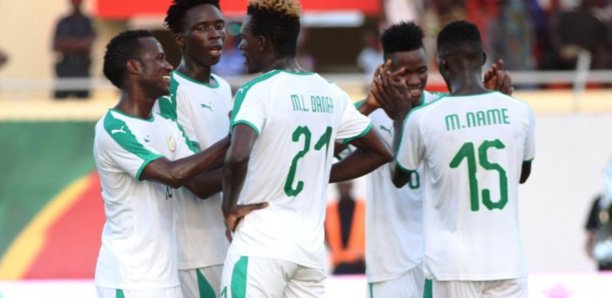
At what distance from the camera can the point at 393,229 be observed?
29.9ft

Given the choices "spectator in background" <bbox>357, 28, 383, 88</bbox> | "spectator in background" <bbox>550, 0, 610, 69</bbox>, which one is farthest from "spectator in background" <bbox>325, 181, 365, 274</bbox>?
"spectator in background" <bbox>550, 0, 610, 69</bbox>

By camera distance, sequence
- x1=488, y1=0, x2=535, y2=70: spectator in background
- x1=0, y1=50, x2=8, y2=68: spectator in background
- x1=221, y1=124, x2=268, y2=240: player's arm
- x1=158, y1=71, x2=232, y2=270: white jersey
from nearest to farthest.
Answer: x1=221, y1=124, x2=268, y2=240: player's arm < x1=158, y1=71, x2=232, y2=270: white jersey < x1=488, y1=0, x2=535, y2=70: spectator in background < x1=0, y1=50, x2=8, y2=68: spectator in background

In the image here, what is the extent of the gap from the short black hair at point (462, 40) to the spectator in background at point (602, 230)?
5.35 metres

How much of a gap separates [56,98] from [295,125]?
9.99 m

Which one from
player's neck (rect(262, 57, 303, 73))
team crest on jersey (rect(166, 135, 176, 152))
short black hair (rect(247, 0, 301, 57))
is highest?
short black hair (rect(247, 0, 301, 57))

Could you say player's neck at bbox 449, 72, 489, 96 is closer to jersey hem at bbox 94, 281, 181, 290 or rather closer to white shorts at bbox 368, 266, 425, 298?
white shorts at bbox 368, 266, 425, 298

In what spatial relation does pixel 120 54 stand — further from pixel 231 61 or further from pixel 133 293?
pixel 231 61

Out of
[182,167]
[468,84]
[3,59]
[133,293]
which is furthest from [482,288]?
[3,59]

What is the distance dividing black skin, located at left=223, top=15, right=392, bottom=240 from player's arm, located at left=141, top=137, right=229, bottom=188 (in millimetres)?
221

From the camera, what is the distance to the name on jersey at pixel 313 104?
7633 millimetres

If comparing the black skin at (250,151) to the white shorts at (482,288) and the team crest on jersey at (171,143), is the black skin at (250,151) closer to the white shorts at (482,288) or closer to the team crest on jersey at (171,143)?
the team crest on jersey at (171,143)

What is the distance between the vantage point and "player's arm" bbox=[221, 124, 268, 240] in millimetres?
7418

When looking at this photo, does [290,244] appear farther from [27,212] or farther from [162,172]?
[27,212]

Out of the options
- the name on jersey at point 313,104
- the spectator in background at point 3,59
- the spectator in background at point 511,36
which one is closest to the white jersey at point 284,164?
the name on jersey at point 313,104
